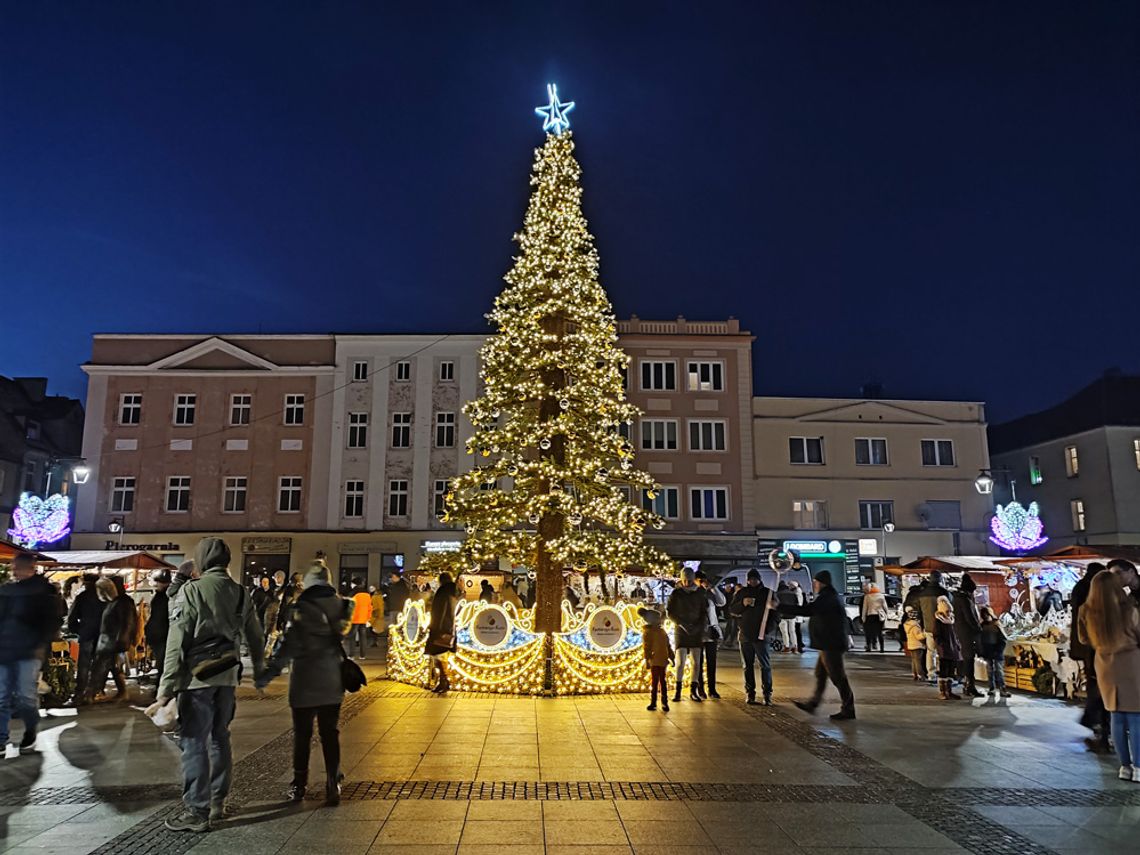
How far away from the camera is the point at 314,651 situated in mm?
7035

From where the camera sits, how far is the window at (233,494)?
38125 millimetres

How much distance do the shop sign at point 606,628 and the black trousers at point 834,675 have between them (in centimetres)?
365

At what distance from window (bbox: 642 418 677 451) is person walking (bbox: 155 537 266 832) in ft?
107

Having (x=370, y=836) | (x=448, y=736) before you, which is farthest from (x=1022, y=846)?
(x=448, y=736)

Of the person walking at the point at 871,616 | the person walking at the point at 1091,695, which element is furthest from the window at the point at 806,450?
the person walking at the point at 1091,695

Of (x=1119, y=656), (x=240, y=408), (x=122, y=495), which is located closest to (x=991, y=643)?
(x=1119, y=656)

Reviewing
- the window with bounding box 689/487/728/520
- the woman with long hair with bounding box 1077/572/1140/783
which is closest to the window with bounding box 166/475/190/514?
the window with bounding box 689/487/728/520

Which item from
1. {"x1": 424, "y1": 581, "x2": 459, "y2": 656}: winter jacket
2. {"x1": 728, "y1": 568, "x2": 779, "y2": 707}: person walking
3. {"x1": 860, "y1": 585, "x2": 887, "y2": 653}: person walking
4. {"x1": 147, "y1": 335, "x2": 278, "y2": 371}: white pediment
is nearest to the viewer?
{"x1": 728, "y1": 568, "x2": 779, "y2": 707}: person walking

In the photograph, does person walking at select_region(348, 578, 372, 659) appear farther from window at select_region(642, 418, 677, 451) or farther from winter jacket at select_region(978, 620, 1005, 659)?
window at select_region(642, 418, 677, 451)

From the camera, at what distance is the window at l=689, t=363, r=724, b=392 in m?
39.8

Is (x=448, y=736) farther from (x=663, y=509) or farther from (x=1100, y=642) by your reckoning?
(x=663, y=509)

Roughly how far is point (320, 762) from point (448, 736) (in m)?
1.84

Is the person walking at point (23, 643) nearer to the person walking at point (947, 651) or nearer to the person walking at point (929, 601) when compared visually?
the person walking at point (947, 651)

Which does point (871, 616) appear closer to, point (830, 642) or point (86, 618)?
point (830, 642)
